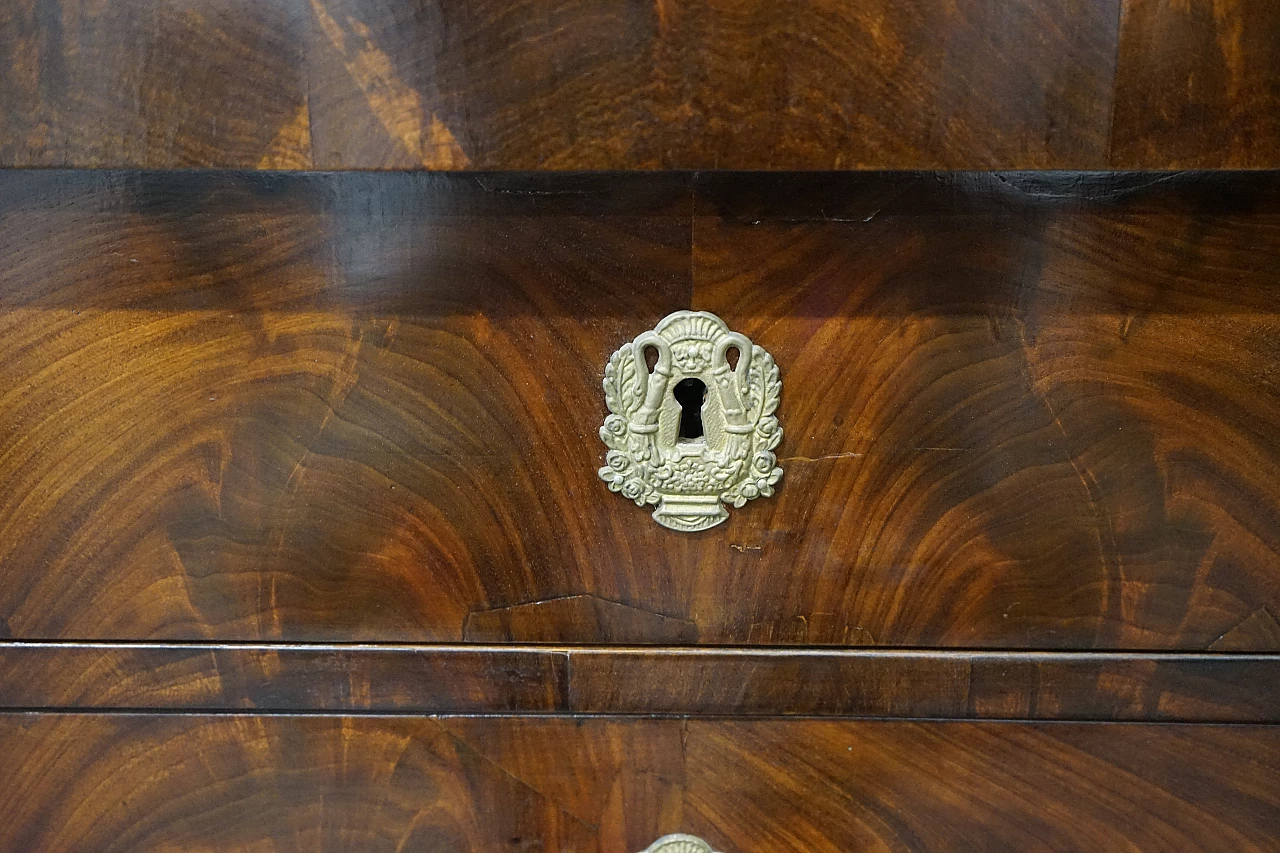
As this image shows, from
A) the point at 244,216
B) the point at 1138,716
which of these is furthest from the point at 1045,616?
the point at 244,216

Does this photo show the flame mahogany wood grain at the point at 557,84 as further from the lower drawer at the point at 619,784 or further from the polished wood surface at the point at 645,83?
the lower drawer at the point at 619,784

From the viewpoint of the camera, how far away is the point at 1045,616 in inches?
15.6

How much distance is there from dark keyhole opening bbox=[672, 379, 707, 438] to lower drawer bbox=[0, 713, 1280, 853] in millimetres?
138

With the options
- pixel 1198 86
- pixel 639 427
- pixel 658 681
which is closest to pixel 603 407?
pixel 639 427

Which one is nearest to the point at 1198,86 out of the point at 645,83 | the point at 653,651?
the point at 645,83

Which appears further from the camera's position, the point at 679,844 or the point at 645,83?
the point at 679,844

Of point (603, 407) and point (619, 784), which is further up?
point (603, 407)

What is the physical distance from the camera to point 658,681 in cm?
40

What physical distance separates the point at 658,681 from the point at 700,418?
0.41 ft

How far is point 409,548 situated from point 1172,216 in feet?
1.17

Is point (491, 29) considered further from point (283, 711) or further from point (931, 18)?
point (283, 711)

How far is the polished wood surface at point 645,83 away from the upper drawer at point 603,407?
0.04m

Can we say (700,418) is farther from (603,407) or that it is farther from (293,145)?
(293,145)

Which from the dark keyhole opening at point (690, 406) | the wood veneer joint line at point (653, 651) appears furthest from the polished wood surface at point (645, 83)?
the wood veneer joint line at point (653, 651)
